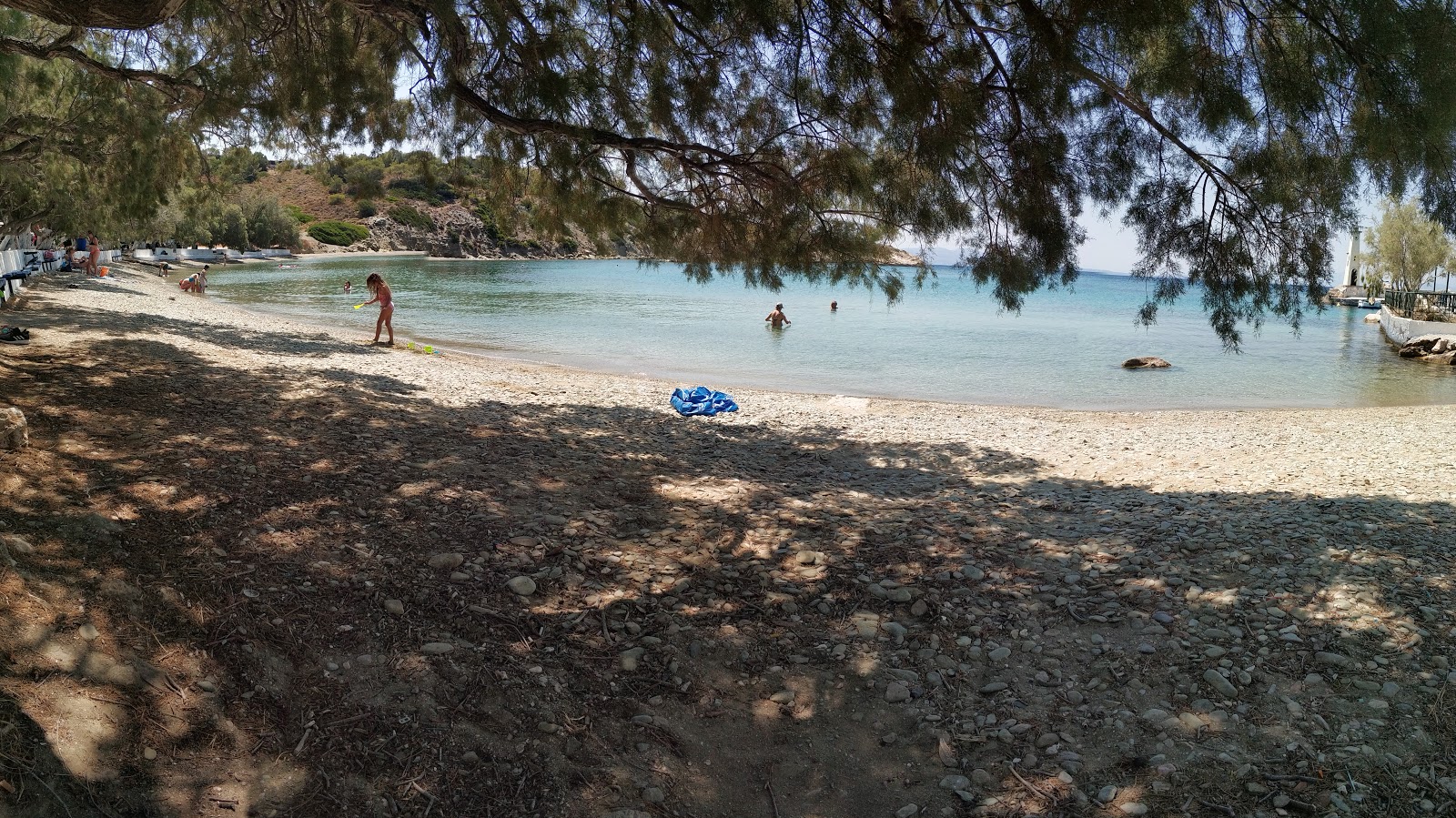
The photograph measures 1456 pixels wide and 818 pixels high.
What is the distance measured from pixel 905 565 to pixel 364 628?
2752mm

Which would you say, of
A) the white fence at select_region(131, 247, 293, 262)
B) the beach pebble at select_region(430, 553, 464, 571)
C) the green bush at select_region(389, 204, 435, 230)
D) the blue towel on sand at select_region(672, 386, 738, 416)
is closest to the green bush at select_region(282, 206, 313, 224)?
the green bush at select_region(389, 204, 435, 230)

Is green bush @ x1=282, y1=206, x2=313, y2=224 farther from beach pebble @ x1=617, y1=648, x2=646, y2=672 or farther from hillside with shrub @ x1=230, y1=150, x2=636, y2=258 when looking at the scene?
beach pebble @ x1=617, y1=648, x2=646, y2=672

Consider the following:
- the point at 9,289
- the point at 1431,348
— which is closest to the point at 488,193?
the point at 9,289

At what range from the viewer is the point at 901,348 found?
80.7ft

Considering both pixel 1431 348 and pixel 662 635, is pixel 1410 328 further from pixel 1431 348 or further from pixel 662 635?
pixel 662 635

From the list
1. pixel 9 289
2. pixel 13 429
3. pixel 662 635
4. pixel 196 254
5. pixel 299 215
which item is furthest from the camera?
pixel 299 215

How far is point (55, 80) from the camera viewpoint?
37.5 ft

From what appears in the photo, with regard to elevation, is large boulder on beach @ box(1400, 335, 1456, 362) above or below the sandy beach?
above

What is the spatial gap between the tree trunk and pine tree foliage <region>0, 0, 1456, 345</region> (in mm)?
16

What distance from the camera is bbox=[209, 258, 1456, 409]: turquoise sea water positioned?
1694cm

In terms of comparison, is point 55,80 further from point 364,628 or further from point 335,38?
point 364,628

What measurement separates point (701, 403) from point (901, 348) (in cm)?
1521

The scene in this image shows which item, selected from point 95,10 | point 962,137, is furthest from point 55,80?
point 962,137

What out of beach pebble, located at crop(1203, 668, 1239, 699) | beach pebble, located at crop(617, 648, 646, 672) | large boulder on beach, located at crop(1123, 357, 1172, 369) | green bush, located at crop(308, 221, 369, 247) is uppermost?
green bush, located at crop(308, 221, 369, 247)
